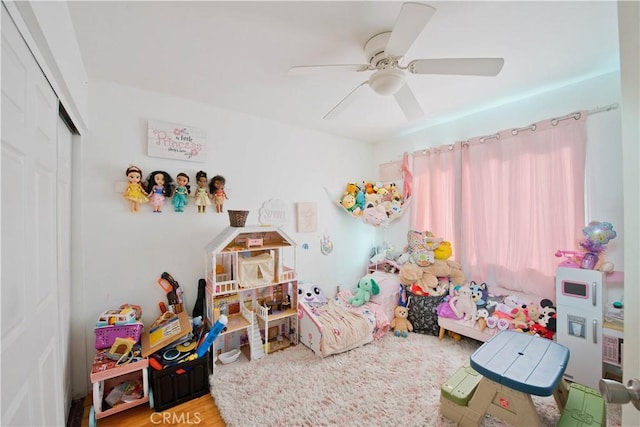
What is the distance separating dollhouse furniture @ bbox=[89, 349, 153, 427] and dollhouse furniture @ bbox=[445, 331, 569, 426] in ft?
6.37

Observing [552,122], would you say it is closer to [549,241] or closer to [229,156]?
[549,241]

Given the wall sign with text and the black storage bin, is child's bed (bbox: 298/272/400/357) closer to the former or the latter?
the black storage bin

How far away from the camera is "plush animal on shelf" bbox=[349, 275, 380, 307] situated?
2.80m

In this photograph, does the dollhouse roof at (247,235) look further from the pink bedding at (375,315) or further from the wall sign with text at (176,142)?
the pink bedding at (375,315)

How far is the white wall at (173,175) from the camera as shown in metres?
1.87

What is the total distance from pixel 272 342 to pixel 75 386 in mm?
1422

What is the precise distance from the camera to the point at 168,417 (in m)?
1.59

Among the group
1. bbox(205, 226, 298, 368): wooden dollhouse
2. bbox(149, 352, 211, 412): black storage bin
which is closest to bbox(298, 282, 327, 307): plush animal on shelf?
bbox(205, 226, 298, 368): wooden dollhouse

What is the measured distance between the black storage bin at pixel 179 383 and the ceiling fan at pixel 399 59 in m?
2.01

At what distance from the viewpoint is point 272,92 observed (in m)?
2.09

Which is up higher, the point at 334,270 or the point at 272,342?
the point at 334,270

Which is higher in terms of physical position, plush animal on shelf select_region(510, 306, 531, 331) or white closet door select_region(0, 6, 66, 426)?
white closet door select_region(0, 6, 66, 426)

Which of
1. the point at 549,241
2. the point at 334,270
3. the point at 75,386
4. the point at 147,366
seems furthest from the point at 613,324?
the point at 75,386

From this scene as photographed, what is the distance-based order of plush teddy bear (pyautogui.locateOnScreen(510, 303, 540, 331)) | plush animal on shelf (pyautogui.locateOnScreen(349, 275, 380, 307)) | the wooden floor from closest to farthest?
the wooden floor < plush teddy bear (pyautogui.locateOnScreen(510, 303, 540, 331)) < plush animal on shelf (pyautogui.locateOnScreen(349, 275, 380, 307))
